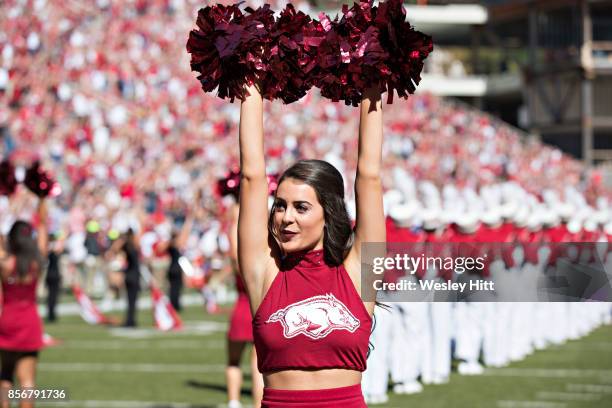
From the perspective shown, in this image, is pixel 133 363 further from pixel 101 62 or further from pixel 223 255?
pixel 101 62

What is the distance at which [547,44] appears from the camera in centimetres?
4191

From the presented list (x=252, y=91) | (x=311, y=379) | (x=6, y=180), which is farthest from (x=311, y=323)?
(x=6, y=180)

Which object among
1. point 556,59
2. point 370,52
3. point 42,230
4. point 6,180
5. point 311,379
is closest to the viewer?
point 370,52

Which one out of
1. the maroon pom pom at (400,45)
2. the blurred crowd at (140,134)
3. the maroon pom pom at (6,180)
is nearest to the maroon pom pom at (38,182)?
the maroon pom pom at (6,180)

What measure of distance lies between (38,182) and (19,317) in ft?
2.79

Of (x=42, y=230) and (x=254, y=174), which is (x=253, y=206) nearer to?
(x=254, y=174)

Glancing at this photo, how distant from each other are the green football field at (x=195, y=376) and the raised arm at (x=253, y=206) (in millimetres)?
5723

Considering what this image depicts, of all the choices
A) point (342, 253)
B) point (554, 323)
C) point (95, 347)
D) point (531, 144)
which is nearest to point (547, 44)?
point (531, 144)

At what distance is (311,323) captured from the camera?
3.49m

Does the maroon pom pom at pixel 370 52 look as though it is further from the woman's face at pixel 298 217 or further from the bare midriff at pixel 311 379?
the bare midriff at pixel 311 379

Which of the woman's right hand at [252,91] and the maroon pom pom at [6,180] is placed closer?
the woman's right hand at [252,91]

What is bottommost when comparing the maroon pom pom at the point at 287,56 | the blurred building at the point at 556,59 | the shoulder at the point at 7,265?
the shoulder at the point at 7,265

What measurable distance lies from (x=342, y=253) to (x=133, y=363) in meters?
8.67

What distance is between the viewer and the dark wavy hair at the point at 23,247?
24.7ft
